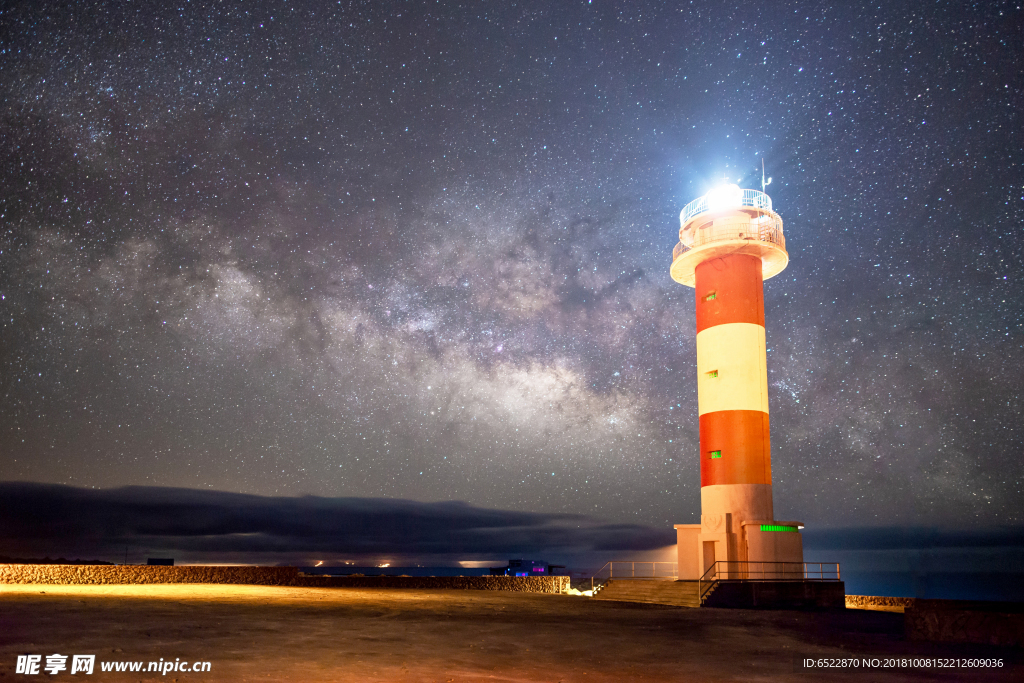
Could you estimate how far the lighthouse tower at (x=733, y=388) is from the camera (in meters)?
27.3

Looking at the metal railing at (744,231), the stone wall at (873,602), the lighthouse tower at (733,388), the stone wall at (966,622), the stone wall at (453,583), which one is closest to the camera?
the stone wall at (966,622)

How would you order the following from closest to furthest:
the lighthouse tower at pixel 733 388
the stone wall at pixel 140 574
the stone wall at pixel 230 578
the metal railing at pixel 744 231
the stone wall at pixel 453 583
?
the stone wall at pixel 140 574 < the stone wall at pixel 230 578 < the lighthouse tower at pixel 733 388 < the metal railing at pixel 744 231 < the stone wall at pixel 453 583

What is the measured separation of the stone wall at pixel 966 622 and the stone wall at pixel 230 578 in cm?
2213

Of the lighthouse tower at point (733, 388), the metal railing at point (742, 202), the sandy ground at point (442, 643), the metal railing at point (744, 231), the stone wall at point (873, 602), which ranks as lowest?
the stone wall at point (873, 602)

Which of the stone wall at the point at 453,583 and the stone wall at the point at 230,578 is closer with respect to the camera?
the stone wall at the point at 230,578

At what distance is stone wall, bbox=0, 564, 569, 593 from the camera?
26.4 meters

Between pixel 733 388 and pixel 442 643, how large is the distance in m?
19.6

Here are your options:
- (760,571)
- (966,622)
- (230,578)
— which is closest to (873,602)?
(760,571)

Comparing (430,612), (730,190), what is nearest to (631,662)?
(430,612)

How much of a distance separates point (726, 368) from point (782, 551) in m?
7.47

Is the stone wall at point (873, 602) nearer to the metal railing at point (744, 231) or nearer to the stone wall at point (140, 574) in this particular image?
the metal railing at point (744, 231)

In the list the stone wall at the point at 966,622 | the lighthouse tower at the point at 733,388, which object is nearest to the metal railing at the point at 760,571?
the lighthouse tower at the point at 733,388

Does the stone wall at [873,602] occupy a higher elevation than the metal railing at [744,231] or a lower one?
lower

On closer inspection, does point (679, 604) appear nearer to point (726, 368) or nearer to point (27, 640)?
point (726, 368)
